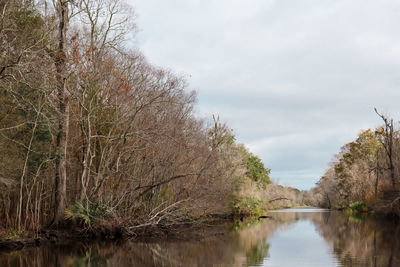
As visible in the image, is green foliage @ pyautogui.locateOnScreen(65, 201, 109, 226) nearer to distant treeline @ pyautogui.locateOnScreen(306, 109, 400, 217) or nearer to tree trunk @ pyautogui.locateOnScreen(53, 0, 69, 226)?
tree trunk @ pyautogui.locateOnScreen(53, 0, 69, 226)

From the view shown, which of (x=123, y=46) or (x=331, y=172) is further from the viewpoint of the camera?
(x=331, y=172)

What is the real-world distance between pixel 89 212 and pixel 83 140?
13.0 feet

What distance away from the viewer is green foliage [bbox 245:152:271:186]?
4870cm

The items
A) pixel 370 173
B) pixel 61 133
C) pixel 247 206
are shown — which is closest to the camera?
pixel 61 133

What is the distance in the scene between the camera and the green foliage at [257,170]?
48703 mm

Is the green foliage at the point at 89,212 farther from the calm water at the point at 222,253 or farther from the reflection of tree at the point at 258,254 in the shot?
the reflection of tree at the point at 258,254

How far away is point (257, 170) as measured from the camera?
50.6 metres

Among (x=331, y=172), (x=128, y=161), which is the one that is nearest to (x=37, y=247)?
(x=128, y=161)

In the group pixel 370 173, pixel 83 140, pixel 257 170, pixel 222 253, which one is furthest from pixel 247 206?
pixel 222 253

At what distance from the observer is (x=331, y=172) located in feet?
238

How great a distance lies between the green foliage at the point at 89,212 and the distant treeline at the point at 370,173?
2206cm

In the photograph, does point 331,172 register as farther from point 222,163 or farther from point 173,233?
point 173,233

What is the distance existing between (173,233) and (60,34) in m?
10.6

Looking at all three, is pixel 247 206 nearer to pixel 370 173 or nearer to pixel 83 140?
pixel 370 173
